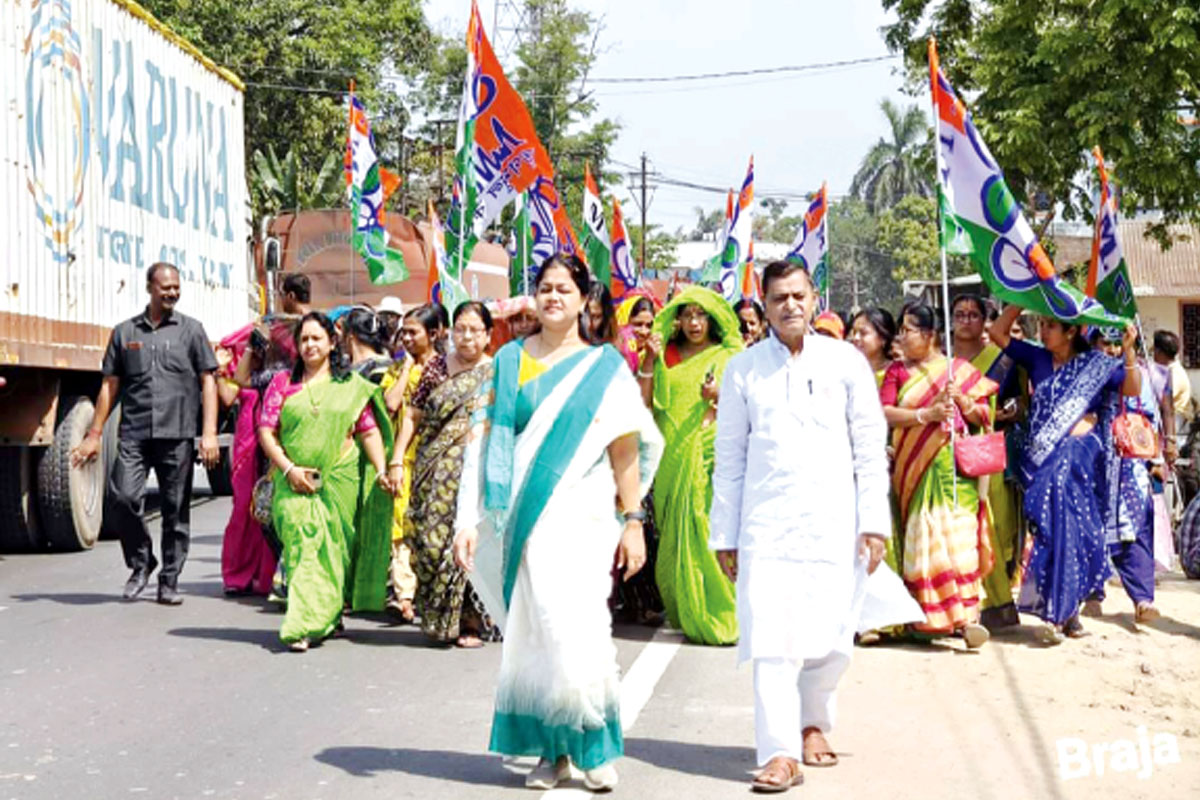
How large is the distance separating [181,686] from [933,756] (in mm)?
3148

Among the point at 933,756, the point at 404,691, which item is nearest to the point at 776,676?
the point at 933,756

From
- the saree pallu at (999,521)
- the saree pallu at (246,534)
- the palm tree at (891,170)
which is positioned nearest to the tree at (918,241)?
the palm tree at (891,170)

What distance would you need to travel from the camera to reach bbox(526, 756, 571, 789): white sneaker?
5.60 meters

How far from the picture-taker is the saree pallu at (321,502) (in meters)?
8.18

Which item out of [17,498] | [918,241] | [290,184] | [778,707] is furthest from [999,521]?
[918,241]

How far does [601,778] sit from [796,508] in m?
1.06

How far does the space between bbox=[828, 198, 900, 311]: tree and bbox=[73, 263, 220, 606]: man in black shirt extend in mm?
84487

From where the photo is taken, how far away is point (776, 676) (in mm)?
5672

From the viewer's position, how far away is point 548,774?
222 inches

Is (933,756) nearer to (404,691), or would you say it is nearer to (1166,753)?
(1166,753)

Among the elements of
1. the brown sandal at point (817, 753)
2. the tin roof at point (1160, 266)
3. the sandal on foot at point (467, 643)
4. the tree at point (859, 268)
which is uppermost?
the tree at point (859, 268)

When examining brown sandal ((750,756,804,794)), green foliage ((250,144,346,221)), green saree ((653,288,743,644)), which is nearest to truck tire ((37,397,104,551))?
green saree ((653,288,743,644))

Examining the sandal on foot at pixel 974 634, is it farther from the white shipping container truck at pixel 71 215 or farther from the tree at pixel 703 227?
the tree at pixel 703 227

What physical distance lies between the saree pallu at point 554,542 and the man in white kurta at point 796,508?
1.26 feet
